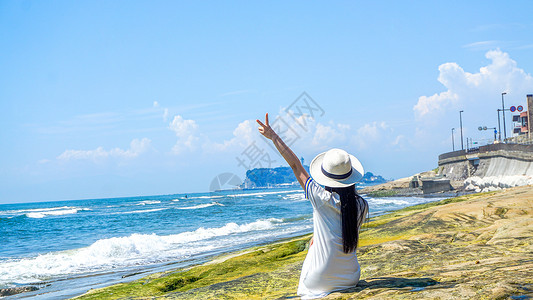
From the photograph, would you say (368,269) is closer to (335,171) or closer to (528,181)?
(335,171)

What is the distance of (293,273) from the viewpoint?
7270 millimetres

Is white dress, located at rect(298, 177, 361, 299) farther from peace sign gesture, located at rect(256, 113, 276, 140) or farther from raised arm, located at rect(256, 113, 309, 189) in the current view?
peace sign gesture, located at rect(256, 113, 276, 140)

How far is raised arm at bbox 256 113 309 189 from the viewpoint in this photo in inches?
163

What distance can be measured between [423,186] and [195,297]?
5061cm

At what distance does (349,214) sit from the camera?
13.3 feet

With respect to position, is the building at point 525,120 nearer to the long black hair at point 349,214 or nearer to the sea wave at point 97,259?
the sea wave at point 97,259

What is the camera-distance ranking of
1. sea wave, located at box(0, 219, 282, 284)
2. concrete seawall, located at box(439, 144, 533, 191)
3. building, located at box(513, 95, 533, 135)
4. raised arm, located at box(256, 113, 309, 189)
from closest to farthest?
raised arm, located at box(256, 113, 309, 189)
sea wave, located at box(0, 219, 282, 284)
concrete seawall, located at box(439, 144, 533, 191)
building, located at box(513, 95, 533, 135)

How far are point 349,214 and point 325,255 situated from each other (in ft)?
1.49

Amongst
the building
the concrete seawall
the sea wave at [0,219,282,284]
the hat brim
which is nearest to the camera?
the hat brim

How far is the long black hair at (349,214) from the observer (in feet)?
13.2

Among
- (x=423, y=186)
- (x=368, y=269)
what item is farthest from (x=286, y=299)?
(x=423, y=186)

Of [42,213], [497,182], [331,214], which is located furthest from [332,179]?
[42,213]

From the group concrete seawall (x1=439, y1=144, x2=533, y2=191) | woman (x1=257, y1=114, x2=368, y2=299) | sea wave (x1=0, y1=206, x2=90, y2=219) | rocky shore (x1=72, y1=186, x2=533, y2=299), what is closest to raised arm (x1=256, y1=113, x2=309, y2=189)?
woman (x1=257, y1=114, x2=368, y2=299)

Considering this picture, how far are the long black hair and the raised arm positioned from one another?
0.90 ft
